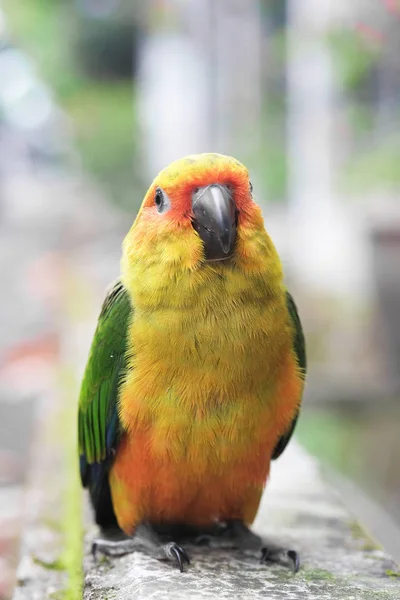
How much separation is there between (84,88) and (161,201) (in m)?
17.0

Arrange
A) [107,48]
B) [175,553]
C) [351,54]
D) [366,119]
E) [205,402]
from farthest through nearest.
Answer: [107,48], [366,119], [351,54], [175,553], [205,402]

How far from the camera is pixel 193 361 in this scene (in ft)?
6.54

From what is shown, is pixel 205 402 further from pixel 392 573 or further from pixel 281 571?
pixel 392 573

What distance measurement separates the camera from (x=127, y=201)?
16219 mm

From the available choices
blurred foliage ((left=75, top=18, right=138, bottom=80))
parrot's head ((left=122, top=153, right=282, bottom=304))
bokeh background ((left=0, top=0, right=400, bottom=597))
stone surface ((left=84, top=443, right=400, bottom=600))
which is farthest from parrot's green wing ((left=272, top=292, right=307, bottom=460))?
blurred foliage ((left=75, top=18, right=138, bottom=80))

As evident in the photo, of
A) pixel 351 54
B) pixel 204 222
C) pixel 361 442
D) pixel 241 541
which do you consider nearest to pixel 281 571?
pixel 241 541

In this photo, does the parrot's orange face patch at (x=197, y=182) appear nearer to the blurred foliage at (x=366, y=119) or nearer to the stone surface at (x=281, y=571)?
the stone surface at (x=281, y=571)

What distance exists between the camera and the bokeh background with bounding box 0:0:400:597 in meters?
5.63

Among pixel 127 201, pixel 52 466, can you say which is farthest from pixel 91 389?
pixel 127 201

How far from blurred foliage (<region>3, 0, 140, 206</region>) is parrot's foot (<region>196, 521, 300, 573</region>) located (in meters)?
13.9

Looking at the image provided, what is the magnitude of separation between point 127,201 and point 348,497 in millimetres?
12461

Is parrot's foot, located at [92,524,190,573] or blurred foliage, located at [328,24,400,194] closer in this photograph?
parrot's foot, located at [92,524,190,573]

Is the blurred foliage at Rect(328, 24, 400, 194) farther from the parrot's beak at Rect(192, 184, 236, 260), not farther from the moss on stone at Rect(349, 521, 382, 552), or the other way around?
the parrot's beak at Rect(192, 184, 236, 260)

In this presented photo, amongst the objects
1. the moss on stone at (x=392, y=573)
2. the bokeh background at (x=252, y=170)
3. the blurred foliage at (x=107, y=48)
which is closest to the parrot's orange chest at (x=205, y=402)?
the moss on stone at (x=392, y=573)
